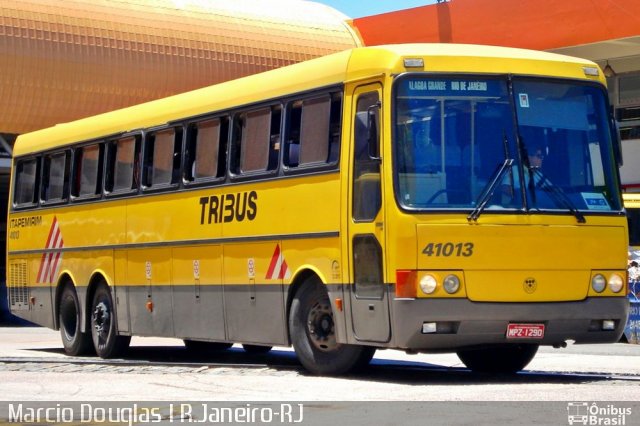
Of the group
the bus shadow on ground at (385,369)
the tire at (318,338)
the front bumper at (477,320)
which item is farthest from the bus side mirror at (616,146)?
the tire at (318,338)

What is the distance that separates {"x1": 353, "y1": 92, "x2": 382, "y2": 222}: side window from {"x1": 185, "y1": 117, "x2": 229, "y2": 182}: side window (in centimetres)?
290

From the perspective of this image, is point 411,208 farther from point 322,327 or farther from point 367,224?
point 322,327

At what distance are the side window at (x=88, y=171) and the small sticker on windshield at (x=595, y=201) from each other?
8019mm

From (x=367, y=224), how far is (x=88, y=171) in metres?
7.50

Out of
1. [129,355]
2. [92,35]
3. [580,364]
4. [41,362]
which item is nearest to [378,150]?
[580,364]

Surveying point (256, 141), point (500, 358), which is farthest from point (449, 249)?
point (256, 141)

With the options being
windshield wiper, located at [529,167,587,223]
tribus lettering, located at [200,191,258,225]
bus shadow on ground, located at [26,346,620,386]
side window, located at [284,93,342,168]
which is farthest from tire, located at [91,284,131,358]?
windshield wiper, located at [529,167,587,223]

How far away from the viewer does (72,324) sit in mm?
19828

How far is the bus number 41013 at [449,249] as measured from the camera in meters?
12.5

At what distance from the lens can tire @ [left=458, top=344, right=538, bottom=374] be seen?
48.1 ft

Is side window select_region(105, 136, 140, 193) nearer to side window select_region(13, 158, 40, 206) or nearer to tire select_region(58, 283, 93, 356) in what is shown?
tire select_region(58, 283, 93, 356)

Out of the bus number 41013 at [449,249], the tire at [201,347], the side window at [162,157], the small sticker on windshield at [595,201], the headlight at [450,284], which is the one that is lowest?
the headlight at [450,284]

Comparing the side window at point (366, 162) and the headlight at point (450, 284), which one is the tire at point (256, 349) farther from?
the headlight at point (450, 284)

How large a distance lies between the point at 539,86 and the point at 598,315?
2.30 metres
